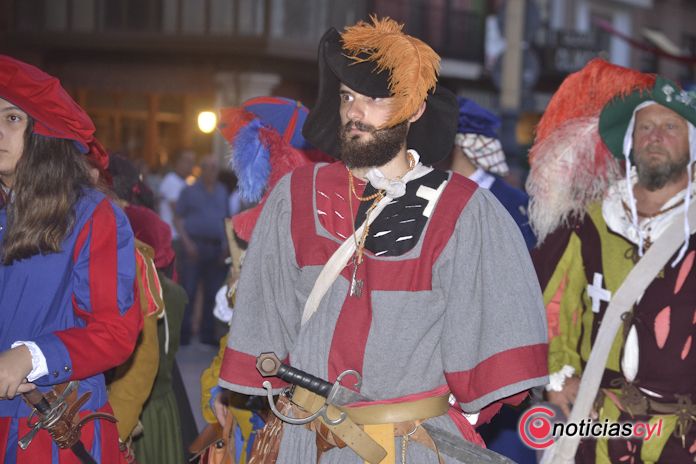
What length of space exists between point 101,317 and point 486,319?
49.0 inches

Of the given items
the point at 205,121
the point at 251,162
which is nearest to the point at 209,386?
the point at 251,162

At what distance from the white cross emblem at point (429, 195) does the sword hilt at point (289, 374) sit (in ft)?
2.03

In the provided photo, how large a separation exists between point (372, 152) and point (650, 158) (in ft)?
6.07

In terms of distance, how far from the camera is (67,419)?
3320mm

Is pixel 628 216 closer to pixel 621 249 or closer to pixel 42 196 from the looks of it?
pixel 621 249

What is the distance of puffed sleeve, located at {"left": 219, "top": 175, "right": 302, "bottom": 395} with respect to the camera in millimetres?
3318

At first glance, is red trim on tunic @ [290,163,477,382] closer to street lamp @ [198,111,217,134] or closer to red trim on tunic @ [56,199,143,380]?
red trim on tunic @ [56,199,143,380]

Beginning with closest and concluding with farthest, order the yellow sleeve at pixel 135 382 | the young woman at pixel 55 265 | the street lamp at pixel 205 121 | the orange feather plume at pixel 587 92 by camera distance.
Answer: the young woman at pixel 55 265 → the yellow sleeve at pixel 135 382 → the orange feather plume at pixel 587 92 → the street lamp at pixel 205 121

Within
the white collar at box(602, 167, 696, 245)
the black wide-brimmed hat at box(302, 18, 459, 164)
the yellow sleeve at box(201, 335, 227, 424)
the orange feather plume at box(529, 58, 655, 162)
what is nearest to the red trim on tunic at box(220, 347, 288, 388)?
→ the black wide-brimmed hat at box(302, 18, 459, 164)

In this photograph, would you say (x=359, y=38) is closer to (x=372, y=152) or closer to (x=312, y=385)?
(x=372, y=152)

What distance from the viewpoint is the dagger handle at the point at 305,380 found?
3096mm

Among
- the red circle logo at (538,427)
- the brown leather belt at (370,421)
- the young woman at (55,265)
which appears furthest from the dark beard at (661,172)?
the young woman at (55,265)

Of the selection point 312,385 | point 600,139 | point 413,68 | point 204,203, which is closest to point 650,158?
point 600,139

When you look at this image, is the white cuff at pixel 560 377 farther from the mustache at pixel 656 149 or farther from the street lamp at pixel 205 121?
the street lamp at pixel 205 121
